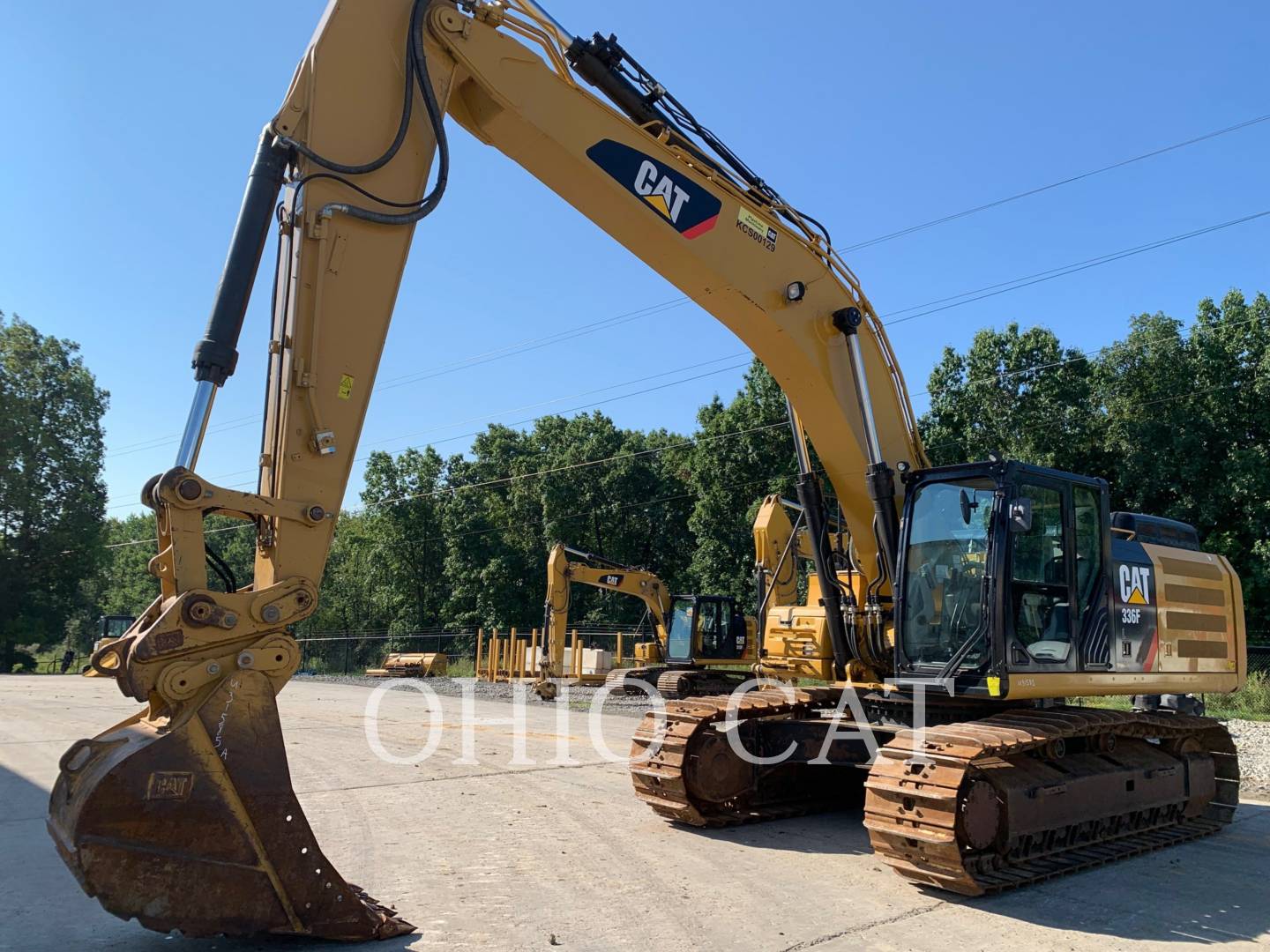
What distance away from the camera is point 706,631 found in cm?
2122

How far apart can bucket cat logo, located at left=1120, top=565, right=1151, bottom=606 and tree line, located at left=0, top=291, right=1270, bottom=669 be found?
17.7m

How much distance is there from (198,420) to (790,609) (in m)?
6.92

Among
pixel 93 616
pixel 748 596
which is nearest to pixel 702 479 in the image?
pixel 748 596

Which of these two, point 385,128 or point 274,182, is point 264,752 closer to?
point 274,182

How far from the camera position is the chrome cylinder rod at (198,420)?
15.0 feet

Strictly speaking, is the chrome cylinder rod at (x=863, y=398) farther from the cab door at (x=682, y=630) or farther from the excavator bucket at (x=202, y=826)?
the cab door at (x=682, y=630)

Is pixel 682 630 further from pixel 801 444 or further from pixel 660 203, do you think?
pixel 660 203

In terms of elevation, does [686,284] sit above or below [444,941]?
above

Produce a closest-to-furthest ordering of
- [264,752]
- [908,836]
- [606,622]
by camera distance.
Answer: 1. [264,752]
2. [908,836]
3. [606,622]

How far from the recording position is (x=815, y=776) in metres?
8.61

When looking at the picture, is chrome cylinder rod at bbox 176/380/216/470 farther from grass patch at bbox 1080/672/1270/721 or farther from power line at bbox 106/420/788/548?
power line at bbox 106/420/788/548

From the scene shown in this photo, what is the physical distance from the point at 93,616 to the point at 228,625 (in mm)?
81997

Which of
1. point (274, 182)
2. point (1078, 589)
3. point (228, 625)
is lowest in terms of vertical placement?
point (228, 625)

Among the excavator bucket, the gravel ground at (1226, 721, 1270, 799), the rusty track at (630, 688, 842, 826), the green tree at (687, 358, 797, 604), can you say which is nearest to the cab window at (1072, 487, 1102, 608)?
the rusty track at (630, 688, 842, 826)
